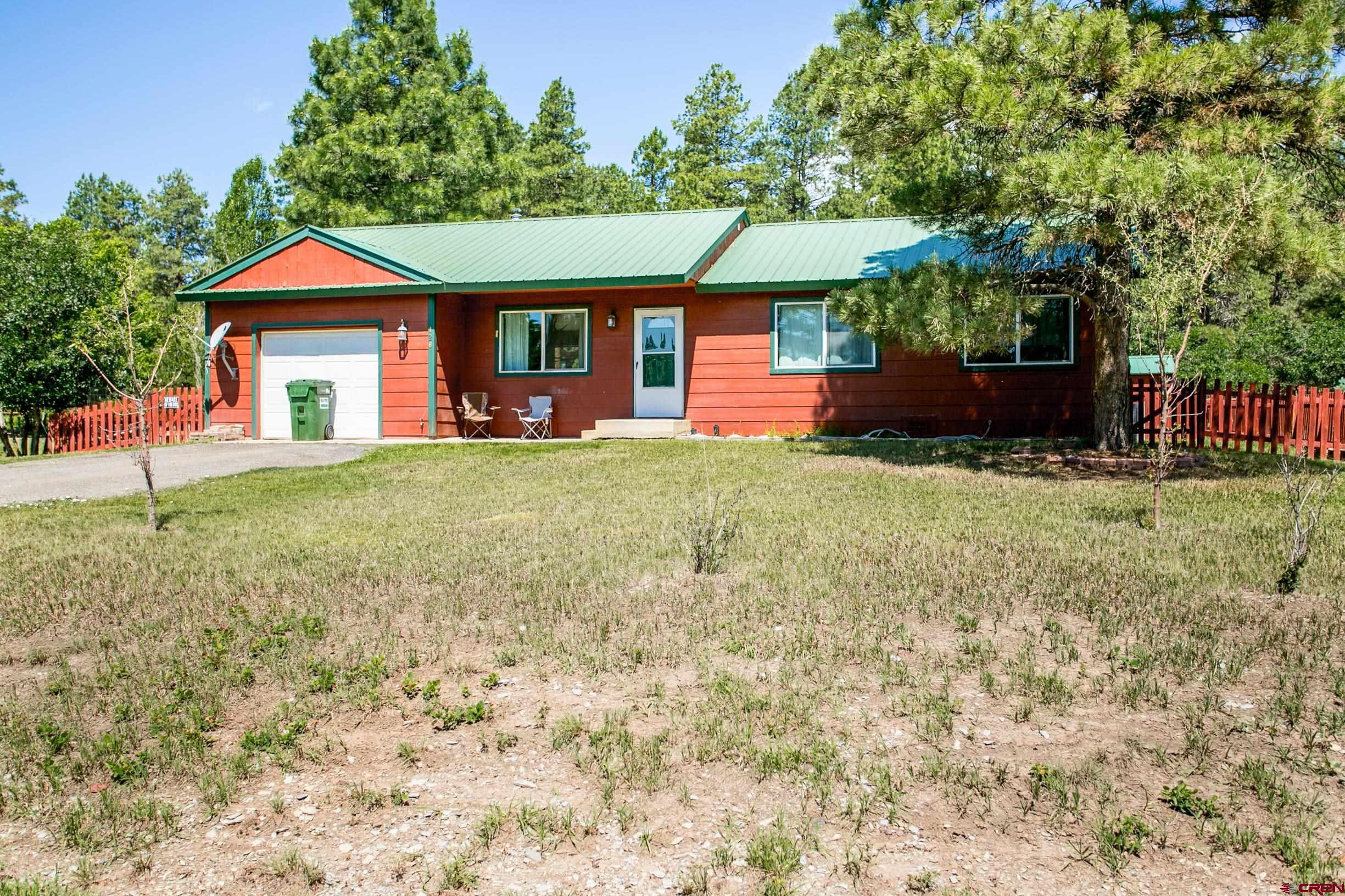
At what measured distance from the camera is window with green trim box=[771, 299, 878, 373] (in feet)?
49.3

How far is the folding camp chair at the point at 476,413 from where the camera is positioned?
15609mm

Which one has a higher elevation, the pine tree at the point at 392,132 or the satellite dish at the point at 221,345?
the pine tree at the point at 392,132

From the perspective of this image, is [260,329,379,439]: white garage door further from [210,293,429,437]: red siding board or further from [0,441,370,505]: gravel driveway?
[0,441,370,505]: gravel driveway

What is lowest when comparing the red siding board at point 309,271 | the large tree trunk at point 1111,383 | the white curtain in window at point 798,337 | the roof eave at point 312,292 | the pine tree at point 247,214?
the large tree trunk at point 1111,383

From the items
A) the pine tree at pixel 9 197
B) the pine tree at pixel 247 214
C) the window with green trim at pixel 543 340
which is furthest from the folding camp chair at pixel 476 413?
the pine tree at pixel 9 197

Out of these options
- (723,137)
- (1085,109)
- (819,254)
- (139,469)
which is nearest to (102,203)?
(723,137)

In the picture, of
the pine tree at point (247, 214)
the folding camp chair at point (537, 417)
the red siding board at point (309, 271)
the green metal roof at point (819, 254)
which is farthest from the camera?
the pine tree at point (247, 214)

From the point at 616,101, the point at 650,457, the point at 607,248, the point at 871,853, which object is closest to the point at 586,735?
the point at 871,853

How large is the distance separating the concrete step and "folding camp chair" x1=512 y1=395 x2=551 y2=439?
0.72 m

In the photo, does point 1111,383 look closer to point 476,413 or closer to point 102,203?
point 476,413

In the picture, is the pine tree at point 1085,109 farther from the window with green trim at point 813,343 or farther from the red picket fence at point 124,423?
the red picket fence at point 124,423

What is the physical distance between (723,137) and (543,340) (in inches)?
959

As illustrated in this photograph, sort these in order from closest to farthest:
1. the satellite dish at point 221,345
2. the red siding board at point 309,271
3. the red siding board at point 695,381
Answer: the red siding board at point 695,381
the red siding board at point 309,271
the satellite dish at point 221,345

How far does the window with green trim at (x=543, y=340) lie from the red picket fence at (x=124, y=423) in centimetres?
548
